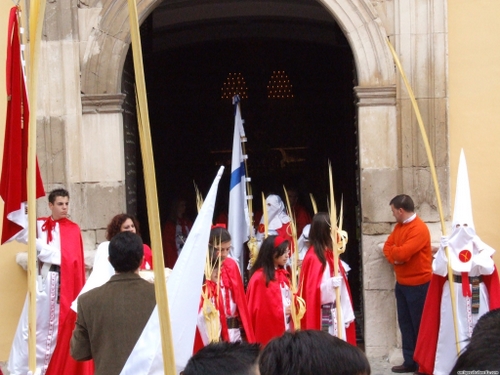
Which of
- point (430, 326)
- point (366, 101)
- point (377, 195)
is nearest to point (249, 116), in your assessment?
point (366, 101)

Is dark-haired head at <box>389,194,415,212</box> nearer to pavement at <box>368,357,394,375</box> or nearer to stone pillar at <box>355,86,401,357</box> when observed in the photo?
stone pillar at <box>355,86,401,357</box>

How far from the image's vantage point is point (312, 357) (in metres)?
2.34

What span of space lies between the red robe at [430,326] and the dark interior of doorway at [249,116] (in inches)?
220

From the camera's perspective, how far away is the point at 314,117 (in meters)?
13.3

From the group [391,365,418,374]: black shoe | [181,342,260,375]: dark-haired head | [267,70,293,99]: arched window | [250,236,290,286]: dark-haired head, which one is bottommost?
[391,365,418,374]: black shoe

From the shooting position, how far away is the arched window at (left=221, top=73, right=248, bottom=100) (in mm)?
13224

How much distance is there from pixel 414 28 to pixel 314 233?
2295 millimetres

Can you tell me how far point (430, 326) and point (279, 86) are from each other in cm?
652

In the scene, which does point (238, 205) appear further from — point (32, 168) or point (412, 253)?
point (32, 168)

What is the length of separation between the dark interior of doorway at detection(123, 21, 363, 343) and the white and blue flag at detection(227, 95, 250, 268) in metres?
3.63

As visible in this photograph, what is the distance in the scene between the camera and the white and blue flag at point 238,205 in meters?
8.93

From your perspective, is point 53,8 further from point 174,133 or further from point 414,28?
point 174,133

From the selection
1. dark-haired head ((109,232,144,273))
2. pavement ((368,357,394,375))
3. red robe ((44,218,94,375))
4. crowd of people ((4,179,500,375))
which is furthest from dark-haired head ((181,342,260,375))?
pavement ((368,357,394,375))

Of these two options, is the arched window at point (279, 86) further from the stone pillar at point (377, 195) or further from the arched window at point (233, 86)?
the stone pillar at point (377, 195)
